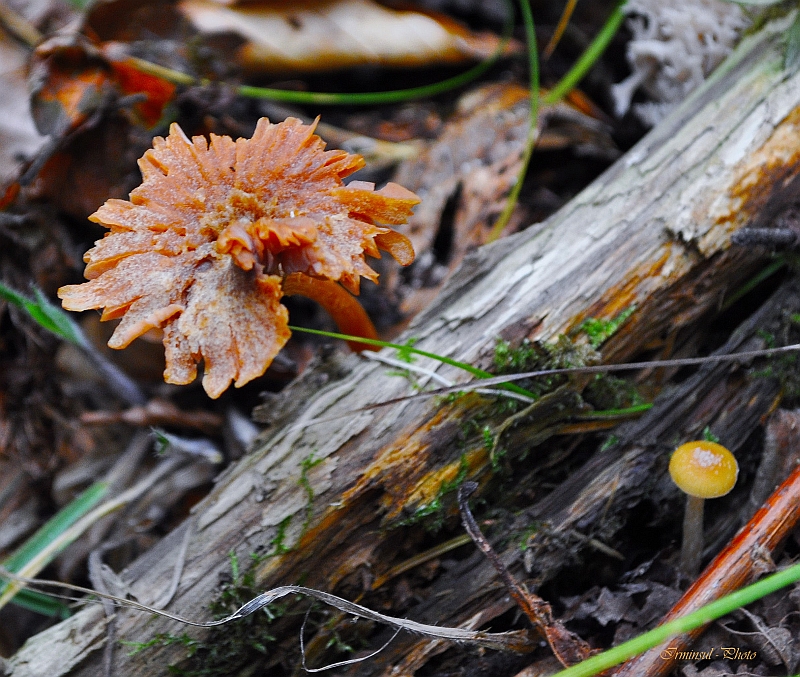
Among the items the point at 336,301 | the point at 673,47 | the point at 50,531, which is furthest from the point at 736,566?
the point at 50,531

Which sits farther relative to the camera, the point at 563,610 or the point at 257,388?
the point at 257,388

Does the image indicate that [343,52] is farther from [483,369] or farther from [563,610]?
[563,610]

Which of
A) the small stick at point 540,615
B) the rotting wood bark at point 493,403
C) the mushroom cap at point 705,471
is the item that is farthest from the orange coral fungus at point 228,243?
the mushroom cap at point 705,471

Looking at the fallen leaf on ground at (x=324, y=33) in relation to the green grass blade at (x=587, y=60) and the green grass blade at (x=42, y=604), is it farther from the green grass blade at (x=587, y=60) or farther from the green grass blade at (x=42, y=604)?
the green grass blade at (x=42, y=604)

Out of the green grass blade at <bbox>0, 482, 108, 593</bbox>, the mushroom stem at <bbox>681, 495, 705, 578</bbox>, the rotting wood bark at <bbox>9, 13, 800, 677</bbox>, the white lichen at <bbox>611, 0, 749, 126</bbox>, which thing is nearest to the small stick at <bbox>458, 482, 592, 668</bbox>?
the rotting wood bark at <bbox>9, 13, 800, 677</bbox>

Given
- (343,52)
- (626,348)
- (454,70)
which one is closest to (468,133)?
(454,70)

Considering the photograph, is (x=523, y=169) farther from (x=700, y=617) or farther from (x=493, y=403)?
(x=700, y=617)
